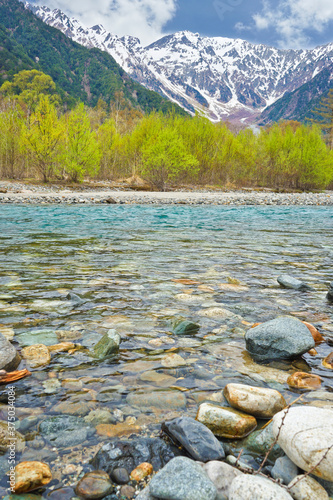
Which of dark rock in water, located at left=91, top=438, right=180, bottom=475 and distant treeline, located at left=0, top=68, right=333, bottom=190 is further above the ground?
distant treeline, located at left=0, top=68, right=333, bottom=190

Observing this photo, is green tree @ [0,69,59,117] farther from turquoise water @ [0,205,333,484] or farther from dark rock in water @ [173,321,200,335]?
dark rock in water @ [173,321,200,335]

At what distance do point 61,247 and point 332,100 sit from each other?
76.3 m

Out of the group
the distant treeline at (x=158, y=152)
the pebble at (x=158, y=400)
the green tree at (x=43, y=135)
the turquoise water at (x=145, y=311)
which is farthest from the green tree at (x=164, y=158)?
the pebble at (x=158, y=400)

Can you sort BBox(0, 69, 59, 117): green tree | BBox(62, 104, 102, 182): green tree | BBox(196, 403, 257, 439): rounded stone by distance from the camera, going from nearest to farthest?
BBox(196, 403, 257, 439): rounded stone, BBox(62, 104, 102, 182): green tree, BBox(0, 69, 59, 117): green tree

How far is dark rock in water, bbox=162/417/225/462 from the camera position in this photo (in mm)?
1486

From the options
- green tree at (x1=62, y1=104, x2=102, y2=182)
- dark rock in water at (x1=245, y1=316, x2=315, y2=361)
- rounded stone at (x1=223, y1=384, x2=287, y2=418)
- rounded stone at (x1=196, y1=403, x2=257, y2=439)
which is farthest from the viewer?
green tree at (x1=62, y1=104, x2=102, y2=182)

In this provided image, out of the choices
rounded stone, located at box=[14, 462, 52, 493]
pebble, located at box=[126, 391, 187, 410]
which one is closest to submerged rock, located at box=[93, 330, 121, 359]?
pebble, located at box=[126, 391, 187, 410]

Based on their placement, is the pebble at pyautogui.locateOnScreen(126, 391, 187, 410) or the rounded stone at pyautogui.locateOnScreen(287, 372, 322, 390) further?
the rounded stone at pyautogui.locateOnScreen(287, 372, 322, 390)

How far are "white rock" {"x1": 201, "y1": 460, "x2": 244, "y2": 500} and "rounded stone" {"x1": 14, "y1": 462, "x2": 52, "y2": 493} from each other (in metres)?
0.67

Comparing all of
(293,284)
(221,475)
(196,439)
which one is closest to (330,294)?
(293,284)

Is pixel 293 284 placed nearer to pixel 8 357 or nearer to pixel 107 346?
Answer: pixel 107 346

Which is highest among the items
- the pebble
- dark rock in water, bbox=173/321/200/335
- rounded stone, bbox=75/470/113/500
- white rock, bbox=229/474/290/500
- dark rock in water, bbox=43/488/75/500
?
white rock, bbox=229/474/290/500

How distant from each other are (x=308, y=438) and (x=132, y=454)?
788mm

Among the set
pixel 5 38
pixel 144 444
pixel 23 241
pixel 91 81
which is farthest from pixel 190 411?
pixel 91 81
